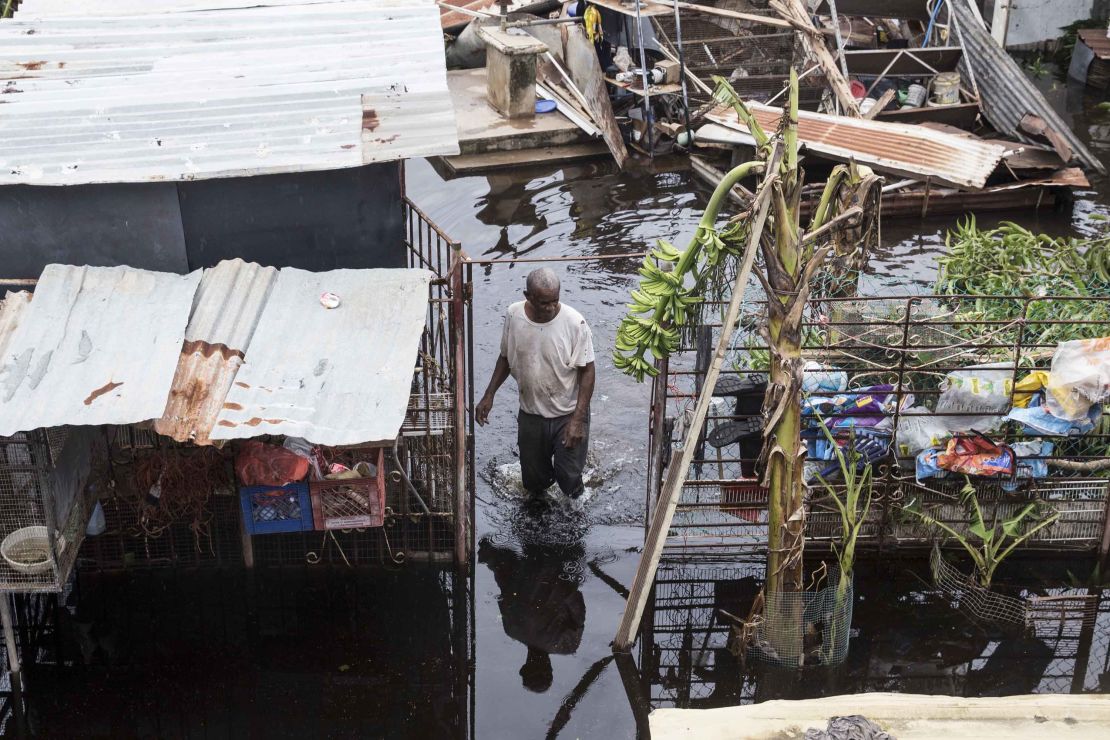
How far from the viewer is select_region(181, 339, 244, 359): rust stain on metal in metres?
6.09

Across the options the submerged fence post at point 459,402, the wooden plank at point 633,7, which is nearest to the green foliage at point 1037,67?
the wooden plank at point 633,7

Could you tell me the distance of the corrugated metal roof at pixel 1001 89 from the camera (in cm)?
1438

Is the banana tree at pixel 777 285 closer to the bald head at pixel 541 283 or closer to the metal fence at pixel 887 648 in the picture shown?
the metal fence at pixel 887 648

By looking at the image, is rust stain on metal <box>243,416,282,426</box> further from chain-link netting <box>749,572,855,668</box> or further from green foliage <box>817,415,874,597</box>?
green foliage <box>817,415,874,597</box>

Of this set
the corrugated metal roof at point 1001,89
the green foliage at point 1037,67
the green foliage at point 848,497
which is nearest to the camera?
the green foliage at point 848,497

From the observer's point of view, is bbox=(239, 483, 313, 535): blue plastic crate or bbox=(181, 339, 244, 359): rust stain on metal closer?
bbox=(181, 339, 244, 359): rust stain on metal

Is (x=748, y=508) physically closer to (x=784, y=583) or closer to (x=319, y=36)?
(x=784, y=583)

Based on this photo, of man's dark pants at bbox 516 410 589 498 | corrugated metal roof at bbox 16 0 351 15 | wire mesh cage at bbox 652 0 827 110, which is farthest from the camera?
wire mesh cage at bbox 652 0 827 110

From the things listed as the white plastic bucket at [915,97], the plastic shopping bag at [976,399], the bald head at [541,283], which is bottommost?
the plastic shopping bag at [976,399]

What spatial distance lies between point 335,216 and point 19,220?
1.93 metres

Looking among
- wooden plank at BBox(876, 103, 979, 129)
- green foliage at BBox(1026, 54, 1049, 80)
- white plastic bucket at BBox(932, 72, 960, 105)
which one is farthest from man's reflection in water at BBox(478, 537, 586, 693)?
green foliage at BBox(1026, 54, 1049, 80)

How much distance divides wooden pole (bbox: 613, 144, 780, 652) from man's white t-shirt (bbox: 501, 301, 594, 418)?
136 centimetres

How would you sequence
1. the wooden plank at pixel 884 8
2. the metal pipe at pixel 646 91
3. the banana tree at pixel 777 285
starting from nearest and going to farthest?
the banana tree at pixel 777 285, the metal pipe at pixel 646 91, the wooden plank at pixel 884 8

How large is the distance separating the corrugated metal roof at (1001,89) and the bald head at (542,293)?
949 cm
